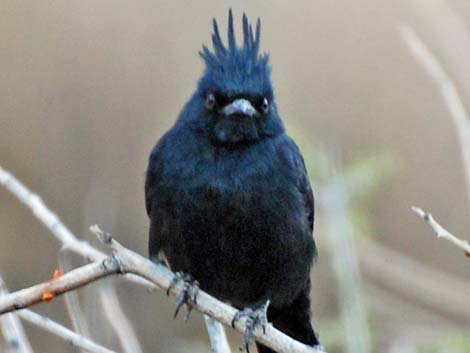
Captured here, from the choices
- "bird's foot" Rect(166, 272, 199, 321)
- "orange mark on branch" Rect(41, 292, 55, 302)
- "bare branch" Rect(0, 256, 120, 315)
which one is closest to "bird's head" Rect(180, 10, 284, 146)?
"bird's foot" Rect(166, 272, 199, 321)

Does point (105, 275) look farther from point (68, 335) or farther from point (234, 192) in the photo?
point (234, 192)

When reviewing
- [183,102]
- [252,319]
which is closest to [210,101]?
[252,319]

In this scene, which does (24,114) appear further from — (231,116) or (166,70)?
(231,116)

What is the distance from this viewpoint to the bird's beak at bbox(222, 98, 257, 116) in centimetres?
540

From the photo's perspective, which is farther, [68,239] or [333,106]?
[333,106]

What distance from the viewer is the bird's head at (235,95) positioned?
214 inches

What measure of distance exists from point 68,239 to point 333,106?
424 centimetres

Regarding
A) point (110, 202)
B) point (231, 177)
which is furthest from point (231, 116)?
point (110, 202)

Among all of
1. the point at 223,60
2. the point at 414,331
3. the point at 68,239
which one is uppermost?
the point at 223,60

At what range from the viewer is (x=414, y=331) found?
6.57 m

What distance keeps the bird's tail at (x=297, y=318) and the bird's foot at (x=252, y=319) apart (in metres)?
0.58

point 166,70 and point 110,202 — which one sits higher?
point 166,70

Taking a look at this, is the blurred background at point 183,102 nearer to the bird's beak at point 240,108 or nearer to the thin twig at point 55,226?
the bird's beak at point 240,108

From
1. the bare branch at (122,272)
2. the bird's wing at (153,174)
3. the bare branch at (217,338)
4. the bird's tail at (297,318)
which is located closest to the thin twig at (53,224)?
the bare branch at (122,272)
